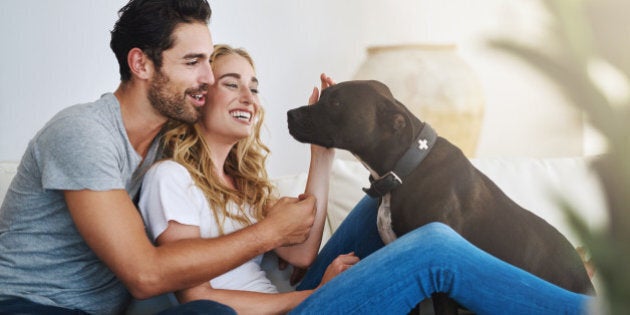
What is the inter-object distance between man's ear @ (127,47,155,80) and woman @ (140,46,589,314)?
15 cm

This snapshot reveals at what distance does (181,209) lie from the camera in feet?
4.78

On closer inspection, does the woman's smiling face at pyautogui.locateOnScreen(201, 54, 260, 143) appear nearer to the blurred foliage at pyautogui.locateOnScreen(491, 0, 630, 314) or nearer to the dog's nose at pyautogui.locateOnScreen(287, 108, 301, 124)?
the dog's nose at pyautogui.locateOnScreen(287, 108, 301, 124)

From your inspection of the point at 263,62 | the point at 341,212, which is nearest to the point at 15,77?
the point at 263,62

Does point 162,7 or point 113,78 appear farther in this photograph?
point 113,78

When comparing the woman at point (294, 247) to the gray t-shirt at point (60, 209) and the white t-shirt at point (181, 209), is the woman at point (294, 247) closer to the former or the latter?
the white t-shirt at point (181, 209)

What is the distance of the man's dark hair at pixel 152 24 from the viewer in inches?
62.4

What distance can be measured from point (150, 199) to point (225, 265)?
227mm

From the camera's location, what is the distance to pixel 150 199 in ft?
4.86

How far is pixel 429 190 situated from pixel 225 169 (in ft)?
1.92

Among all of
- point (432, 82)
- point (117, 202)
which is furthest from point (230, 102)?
point (432, 82)

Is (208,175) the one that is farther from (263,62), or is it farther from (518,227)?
(263,62)

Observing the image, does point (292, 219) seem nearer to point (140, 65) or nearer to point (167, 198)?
point (167, 198)

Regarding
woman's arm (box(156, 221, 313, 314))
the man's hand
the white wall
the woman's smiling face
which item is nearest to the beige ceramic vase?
the white wall

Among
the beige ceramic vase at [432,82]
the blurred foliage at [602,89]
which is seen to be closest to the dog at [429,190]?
the beige ceramic vase at [432,82]
